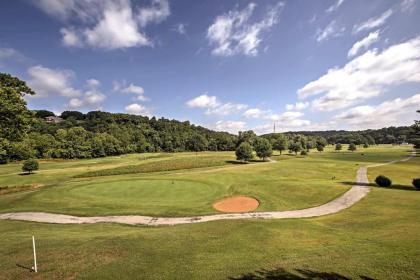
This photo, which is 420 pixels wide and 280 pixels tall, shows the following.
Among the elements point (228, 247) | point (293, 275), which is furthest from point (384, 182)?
point (293, 275)

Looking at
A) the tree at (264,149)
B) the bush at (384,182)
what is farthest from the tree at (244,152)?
the bush at (384,182)

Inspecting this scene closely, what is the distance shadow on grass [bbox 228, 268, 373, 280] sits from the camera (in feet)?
31.1

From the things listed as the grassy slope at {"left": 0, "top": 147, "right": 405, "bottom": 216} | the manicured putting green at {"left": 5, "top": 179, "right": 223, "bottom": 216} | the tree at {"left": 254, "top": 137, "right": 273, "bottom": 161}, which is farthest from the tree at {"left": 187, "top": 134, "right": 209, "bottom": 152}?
the manicured putting green at {"left": 5, "top": 179, "right": 223, "bottom": 216}

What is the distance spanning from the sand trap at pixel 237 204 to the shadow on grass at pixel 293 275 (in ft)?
58.4

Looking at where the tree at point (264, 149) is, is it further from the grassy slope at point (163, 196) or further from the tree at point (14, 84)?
the tree at point (14, 84)

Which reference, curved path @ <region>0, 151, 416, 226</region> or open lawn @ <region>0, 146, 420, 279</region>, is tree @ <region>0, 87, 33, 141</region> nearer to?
curved path @ <region>0, 151, 416, 226</region>

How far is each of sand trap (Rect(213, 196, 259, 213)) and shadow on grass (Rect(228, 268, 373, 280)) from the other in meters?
17.8

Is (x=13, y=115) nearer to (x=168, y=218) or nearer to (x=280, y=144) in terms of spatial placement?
(x=168, y=218)

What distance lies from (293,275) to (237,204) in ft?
69.0

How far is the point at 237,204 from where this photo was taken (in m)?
30.6

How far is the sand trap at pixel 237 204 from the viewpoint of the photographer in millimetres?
28369

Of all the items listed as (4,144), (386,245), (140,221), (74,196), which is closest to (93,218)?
(140,221)

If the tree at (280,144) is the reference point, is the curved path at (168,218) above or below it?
below

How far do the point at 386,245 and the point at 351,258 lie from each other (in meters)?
3.33
